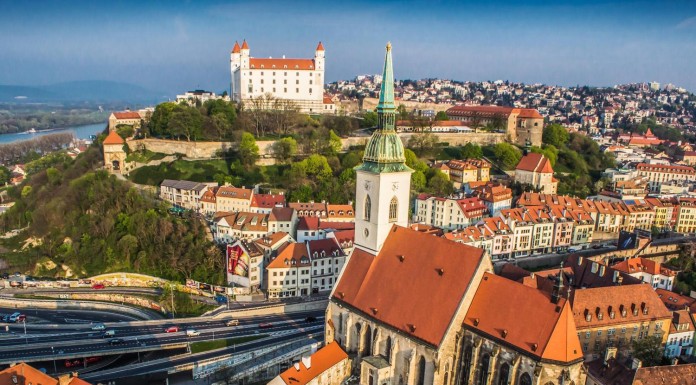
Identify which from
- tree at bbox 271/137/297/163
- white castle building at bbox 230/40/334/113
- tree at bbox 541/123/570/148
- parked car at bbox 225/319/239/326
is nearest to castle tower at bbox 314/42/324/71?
white castle building at bbox 230/40/334/113

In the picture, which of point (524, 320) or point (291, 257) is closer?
point (524, 320)

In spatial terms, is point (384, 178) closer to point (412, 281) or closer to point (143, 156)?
point (412, 281)

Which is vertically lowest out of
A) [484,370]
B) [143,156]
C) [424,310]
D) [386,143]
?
[484,370]

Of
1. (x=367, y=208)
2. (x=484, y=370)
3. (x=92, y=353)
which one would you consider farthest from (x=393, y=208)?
(x=92, y=353)

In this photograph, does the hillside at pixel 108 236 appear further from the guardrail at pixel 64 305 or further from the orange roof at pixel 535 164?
the orange roof at pixel 535 164

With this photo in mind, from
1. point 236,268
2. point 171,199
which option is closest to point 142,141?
point 171,199
